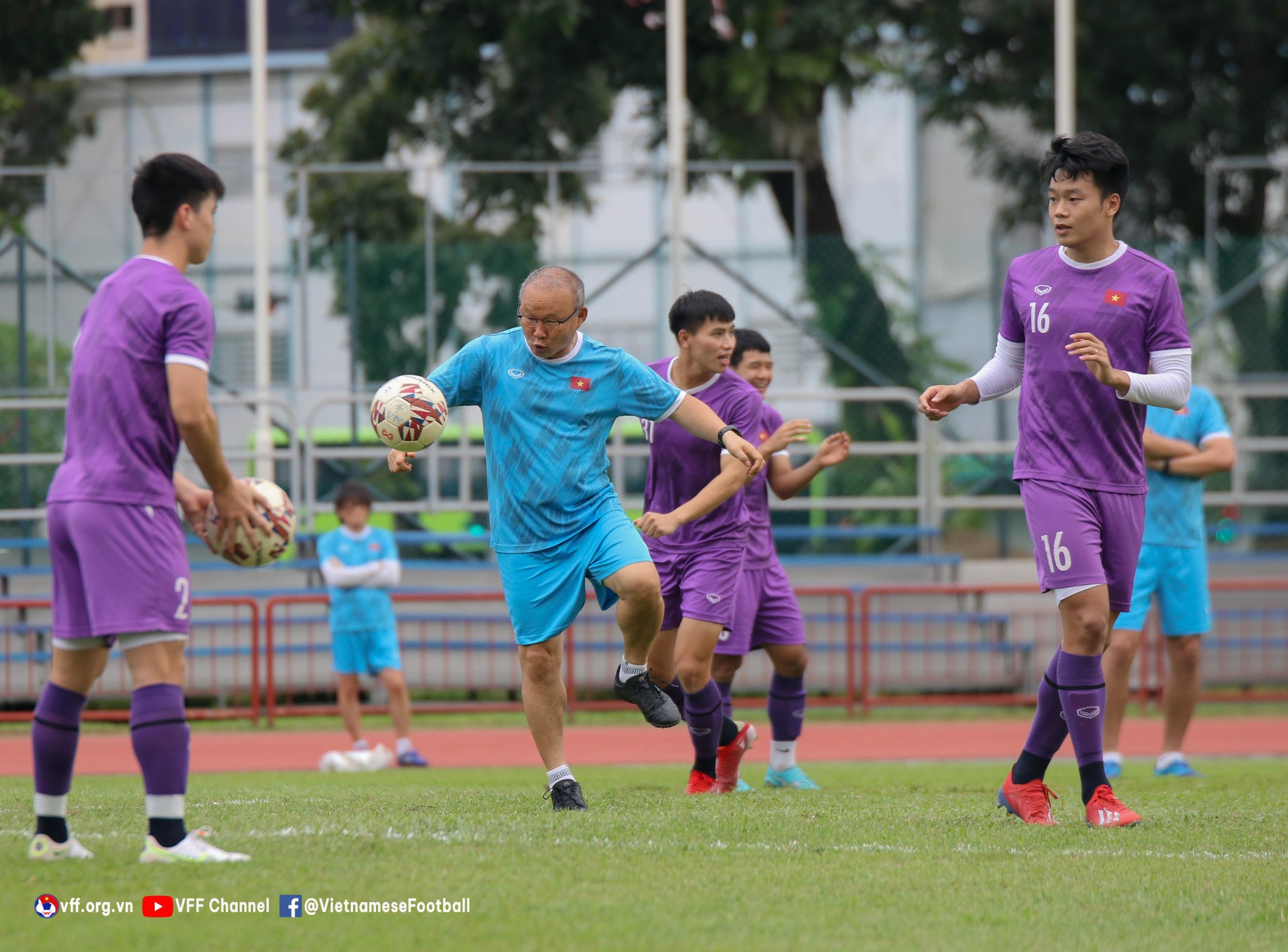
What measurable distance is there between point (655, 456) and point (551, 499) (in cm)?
131

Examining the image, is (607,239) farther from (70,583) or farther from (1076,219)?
(70,583)

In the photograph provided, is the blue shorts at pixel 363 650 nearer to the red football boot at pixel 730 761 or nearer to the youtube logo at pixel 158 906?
the red football boot at pixel 730 761

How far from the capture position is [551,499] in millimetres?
6242

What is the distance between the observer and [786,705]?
8164mm

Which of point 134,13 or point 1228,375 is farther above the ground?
point 134,13

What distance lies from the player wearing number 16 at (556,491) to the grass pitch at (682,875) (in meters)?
0.54

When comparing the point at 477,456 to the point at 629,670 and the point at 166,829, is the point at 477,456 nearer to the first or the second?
the point at 629,670

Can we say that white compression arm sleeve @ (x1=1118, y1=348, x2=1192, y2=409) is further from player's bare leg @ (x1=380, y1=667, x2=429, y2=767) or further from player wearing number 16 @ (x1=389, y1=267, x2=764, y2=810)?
player's bare leg @ (x1=380, y1=667, x2=429, y2=767)

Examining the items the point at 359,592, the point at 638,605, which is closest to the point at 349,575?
the point at 359,592

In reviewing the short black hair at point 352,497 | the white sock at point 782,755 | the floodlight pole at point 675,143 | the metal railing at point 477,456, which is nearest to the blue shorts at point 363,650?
the short black hair at point 352,497

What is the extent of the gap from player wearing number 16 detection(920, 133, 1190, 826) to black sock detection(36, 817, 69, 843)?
140 inches

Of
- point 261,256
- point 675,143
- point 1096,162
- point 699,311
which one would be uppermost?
point 675,143

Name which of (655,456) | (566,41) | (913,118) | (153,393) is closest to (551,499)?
(655,456)

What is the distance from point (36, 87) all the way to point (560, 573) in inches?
793
